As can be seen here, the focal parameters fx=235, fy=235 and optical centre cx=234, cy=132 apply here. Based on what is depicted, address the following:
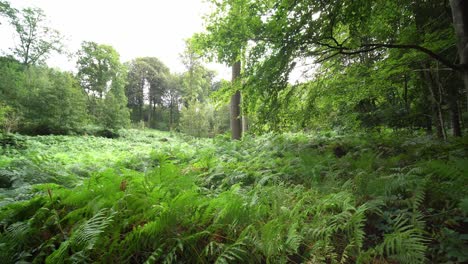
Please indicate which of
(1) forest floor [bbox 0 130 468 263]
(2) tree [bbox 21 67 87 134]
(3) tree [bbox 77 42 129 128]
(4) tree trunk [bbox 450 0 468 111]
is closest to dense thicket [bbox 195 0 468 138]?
(4) tree trunk [bbox 450 0 468 111]

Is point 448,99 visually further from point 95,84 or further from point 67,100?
point 95,84

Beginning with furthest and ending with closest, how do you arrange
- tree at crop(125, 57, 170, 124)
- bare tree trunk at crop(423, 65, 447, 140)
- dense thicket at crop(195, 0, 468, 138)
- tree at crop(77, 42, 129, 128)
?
tree at crop(125, 57, 170, 124) → tree at crop(77, 42, 129, 128) → bare tree trunk at crop(423, 65, 447, 140) → dense thicket at crop(195, 0, 468, 138)

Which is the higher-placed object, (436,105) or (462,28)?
(462,28)

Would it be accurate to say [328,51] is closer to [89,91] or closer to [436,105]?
[436,105]

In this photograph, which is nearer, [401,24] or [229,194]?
[229,194]

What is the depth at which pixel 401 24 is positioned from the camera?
5.09 metres

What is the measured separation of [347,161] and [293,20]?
221 centimetres

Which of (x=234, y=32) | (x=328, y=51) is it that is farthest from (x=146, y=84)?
(x=328, y=51)

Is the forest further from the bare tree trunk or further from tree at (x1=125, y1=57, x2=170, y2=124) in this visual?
tree at (x1=125, y1=57, x2=170, y2=124)

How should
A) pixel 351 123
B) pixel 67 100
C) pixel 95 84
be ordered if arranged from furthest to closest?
pixel 95 84 < pixel 67 100 < pixel 351 123

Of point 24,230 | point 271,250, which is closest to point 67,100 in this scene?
point 24,230

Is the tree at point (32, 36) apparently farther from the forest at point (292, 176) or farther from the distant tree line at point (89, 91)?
the forest at point (292, 176)

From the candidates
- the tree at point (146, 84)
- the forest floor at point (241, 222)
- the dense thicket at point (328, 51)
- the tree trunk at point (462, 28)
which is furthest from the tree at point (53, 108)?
the tree trunk at point (462, 28)

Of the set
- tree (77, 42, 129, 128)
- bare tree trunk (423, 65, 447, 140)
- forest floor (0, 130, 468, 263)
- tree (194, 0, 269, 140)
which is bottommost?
forest floor (0, 130, 468, 263)
